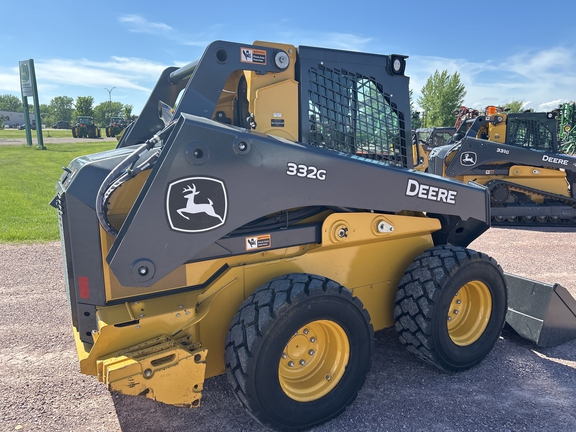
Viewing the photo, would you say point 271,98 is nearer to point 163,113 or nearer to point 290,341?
point 163,113

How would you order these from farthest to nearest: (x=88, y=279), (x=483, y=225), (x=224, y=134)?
A: (x=483, y=225), (x=88, y=279), (x=224, y=134)

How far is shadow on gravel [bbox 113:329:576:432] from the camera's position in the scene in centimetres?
310

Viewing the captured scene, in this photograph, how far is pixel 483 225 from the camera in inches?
166

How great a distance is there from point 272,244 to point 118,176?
107cm

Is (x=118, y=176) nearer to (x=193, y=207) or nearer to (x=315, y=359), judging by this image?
(x=193, y=207)

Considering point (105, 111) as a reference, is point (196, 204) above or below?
below

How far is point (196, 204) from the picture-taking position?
2.65 meters

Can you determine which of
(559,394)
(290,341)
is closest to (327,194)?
(290,341)

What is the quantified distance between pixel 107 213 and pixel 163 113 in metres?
1.27

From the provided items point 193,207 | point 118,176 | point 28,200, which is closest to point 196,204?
point 193,207

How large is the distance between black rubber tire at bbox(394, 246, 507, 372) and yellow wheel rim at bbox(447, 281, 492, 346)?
0.06 meters

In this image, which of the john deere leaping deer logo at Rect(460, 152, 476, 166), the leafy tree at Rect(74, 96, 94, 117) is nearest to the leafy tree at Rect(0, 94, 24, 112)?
the leafy tree at Rect(74, 96, 94, 117)

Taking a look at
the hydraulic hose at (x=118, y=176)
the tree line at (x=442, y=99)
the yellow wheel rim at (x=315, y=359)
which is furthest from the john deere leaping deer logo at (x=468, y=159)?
the tree line at (x=442, y=99)

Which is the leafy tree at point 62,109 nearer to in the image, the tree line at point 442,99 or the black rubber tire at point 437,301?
the tree line at point 442,99
